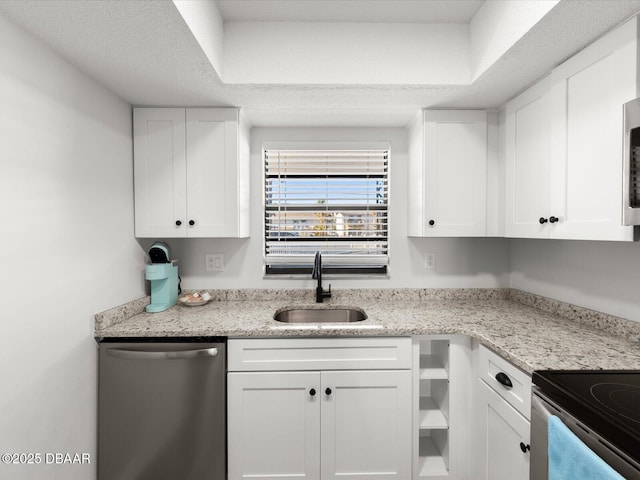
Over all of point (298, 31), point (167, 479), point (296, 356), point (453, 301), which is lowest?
point (167, 479)

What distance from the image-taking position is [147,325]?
5.45ft

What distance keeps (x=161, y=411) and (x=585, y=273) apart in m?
2.33

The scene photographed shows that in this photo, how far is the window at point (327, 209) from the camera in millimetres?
2332

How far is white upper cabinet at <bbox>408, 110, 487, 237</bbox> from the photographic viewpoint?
193 centimetres

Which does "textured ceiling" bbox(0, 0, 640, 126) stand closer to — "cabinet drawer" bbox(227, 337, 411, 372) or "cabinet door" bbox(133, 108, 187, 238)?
"cabinet door" bbox(133, 108, 187, 238)

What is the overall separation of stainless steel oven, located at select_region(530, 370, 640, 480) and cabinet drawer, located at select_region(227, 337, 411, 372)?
663 millimetres

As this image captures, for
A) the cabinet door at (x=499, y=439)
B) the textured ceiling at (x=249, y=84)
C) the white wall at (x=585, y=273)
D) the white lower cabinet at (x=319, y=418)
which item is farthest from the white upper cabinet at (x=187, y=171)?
the white wall at (x=585, y=273)

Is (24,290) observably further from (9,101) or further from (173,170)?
(173,170)

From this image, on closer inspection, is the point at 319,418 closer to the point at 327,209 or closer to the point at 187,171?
the point at 327,209

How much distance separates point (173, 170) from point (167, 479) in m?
1.68

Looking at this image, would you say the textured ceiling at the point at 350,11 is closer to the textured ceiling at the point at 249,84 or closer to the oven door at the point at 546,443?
the textured ceiling at the point at 249,84

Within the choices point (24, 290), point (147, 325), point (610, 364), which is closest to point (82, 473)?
point (147, 325)

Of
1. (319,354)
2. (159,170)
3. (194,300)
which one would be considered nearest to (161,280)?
(194,300)

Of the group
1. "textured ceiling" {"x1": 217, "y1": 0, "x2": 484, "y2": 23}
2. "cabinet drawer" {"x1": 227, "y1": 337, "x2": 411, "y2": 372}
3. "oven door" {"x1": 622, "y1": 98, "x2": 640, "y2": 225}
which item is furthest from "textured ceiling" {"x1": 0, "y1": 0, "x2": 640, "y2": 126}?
"cabinet drawer" {"x1": 227, "y1": 337, "x2": 411, "y2": 372}
